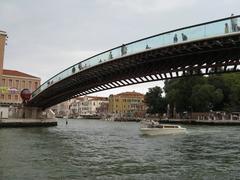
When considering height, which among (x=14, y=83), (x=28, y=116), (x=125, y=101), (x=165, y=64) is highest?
(x=125, y=101)

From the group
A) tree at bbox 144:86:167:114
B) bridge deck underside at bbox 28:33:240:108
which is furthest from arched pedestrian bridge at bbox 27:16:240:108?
tree at bbox 144:86:167:114

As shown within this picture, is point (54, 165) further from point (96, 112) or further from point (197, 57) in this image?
point (96, 112)

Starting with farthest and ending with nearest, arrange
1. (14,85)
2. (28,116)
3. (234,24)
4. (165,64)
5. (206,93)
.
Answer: (206,93)
(14,85)
(28,116)
(165,64)
(234,24)

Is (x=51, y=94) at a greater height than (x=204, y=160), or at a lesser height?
greater

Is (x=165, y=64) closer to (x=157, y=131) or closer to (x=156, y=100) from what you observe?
(x=157, y=131)

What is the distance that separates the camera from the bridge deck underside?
1025 inches

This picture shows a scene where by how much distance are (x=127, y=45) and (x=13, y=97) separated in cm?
5306

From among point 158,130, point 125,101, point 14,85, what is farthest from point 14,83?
point 125,101

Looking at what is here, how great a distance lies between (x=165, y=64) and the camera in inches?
1287

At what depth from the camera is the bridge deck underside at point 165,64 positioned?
85.5 ft

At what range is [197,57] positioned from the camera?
95.5ft

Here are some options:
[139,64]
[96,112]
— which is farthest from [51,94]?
[96,112]

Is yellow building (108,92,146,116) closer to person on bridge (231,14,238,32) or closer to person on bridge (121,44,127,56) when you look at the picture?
person on bridge (121,44,127,56)

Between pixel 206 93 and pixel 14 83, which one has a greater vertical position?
pixel 14 83
